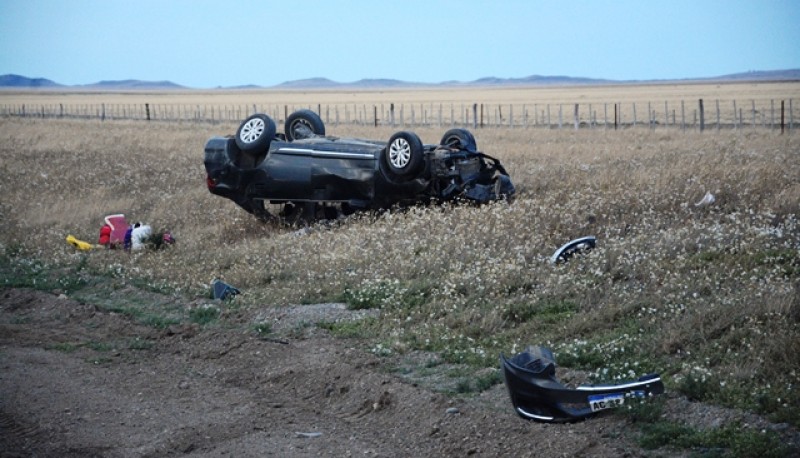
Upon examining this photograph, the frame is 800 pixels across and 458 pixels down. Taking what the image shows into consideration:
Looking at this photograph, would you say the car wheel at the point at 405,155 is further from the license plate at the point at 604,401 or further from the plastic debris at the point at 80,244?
the license plate at the point at 604,401

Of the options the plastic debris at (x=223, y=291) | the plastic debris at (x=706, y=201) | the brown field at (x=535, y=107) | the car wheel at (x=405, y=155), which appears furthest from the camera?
the brown field at (x=535, y=107)

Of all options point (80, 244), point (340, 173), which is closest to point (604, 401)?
point (340, 173)

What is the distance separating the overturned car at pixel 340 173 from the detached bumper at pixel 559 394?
824 centimetres

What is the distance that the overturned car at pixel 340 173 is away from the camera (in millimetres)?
14773

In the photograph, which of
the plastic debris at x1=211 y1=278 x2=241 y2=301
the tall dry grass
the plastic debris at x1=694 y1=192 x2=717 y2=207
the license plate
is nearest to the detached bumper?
the license plate

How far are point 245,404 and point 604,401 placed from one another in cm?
273

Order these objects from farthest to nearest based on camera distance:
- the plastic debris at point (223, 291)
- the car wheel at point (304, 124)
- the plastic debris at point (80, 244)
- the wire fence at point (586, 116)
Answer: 1. the wire fence at point (586, 116)
2. the car wheel at point (304, 124)
3. the plastic debris at point (80, 244)
4. the plastic debris at point (223, 291)

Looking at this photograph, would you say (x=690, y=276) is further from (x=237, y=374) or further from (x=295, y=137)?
(x=295, y=137)

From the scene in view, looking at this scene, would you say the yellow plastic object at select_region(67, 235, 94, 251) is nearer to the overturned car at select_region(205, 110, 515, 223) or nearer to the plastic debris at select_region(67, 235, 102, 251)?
the plastic debris at select_region(67, 235, 102, 251)

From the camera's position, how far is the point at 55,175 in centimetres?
2469

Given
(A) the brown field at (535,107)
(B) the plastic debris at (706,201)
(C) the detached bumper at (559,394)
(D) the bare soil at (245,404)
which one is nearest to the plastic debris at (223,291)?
(D) the bare soil at (245,404)

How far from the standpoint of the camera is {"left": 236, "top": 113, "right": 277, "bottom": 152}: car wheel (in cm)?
1561

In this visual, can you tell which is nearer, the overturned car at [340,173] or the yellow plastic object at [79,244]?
the overturned car at [340,173]

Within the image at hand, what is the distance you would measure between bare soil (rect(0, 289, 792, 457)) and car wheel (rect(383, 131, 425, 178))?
186 inches
